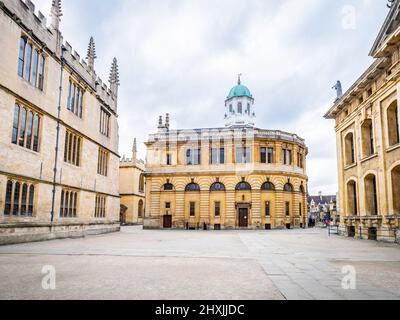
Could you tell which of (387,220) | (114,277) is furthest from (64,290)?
(387,220)

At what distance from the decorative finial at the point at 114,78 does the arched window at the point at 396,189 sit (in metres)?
26.3

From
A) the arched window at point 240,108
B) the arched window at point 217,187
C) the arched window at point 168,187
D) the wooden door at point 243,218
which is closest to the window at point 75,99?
the arched window at point 168,187

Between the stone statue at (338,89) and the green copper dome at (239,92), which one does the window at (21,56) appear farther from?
the green copper dome at (239,92)

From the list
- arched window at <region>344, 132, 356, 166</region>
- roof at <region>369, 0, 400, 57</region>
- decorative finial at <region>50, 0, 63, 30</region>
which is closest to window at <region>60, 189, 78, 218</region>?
decorative finial at <region>50, 0, 63, 30</region>

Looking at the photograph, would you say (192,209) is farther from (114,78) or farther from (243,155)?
(114,78)

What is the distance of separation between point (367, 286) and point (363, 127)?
19561 mm

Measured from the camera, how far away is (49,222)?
21156mm

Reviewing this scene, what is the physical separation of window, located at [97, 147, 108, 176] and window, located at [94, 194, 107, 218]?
219 centimetres

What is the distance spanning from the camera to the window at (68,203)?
2333 cm

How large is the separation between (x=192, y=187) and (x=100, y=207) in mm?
17377

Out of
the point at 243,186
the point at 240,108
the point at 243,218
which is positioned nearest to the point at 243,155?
the point at 243,186

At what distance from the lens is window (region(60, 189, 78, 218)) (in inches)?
918

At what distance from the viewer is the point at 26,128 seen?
19.1 metres
